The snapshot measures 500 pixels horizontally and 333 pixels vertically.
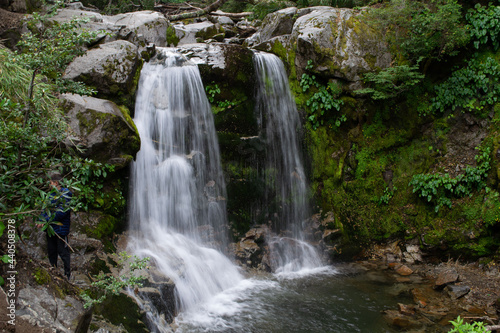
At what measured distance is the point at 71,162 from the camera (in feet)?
13.7

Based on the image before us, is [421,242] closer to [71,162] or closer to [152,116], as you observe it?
[152,116]

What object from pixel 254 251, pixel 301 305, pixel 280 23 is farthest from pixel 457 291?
pixel 280 23

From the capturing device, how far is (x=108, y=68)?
7.69m

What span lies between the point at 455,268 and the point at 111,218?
8.25m

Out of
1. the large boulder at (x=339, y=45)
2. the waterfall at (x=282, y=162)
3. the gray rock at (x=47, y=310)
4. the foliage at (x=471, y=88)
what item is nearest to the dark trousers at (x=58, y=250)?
the gray rock at (x=47, y=310)

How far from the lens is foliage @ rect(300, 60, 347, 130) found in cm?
957

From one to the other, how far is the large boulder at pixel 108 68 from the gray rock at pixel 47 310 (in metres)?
5.36

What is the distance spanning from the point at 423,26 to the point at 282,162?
5244mm

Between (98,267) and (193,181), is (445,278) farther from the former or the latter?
Answer: (98,267)

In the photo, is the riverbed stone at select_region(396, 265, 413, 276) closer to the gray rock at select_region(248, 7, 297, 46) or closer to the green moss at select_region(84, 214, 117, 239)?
the green moss at select_region(84, 214, 117, 239)

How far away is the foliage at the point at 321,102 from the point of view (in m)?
9.57

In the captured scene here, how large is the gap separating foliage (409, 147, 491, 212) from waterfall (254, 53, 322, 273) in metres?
3.19

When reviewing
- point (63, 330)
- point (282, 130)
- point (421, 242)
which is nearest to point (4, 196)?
point (63, 330)

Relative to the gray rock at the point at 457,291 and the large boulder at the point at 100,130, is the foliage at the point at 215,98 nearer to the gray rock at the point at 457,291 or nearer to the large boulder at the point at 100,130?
the large boulder at the point at 100,130
